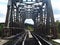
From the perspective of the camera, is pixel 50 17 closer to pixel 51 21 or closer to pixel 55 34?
pixel 51 21

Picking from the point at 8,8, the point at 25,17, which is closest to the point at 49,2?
the point at 8,8

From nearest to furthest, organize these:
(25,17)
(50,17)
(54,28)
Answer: (54,28) < (50,17) < (25,17)

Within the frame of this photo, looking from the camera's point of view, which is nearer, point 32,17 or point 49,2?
point 49,2

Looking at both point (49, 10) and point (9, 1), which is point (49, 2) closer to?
point (49, 10)

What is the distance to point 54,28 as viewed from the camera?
22641 millimetres

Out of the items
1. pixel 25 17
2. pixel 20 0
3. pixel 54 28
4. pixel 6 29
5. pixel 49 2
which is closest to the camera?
pixel 54 28

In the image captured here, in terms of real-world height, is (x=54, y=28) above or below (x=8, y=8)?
below

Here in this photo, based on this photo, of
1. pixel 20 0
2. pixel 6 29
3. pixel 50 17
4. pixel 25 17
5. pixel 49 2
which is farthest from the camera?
pixel 25 17

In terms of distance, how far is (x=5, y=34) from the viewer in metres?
24.9

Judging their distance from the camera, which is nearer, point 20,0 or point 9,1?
point 9,1

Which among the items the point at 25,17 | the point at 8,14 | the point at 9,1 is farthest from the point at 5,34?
the point at 25,17

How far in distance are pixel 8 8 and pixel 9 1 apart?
128cm

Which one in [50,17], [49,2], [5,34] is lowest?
[5,34]

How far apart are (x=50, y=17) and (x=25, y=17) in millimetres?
38217
